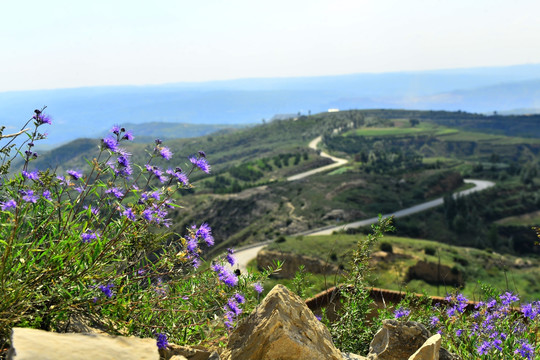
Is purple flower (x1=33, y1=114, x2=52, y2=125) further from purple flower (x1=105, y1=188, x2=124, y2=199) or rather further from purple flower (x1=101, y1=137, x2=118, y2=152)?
purple flower (x1=105, y1=188, x2=124, y2=199)

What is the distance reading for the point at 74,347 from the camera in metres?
2.60

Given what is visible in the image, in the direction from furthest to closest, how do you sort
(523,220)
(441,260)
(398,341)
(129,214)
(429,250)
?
1. (523,220)
2. (429,250)
3. (441,260)
4. (398,341)
5. (129,214)

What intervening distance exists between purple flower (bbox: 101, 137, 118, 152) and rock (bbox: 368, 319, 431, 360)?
327 centimetres

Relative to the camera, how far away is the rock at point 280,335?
353 centimetres

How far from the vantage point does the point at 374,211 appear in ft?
247

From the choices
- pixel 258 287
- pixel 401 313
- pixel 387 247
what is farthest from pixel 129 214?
pixel 387 247

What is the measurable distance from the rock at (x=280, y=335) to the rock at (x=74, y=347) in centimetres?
96

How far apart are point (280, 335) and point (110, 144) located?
2119mm

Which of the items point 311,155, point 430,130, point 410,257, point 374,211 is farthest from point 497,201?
point 430,130

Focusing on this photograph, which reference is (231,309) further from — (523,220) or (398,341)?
(523,220)

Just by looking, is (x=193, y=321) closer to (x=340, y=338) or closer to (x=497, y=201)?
(x=340, y=338)

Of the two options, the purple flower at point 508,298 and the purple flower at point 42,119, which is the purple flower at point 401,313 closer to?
the purple flower at point 508,298

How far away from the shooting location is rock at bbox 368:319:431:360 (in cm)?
450

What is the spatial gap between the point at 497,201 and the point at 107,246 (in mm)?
87972
